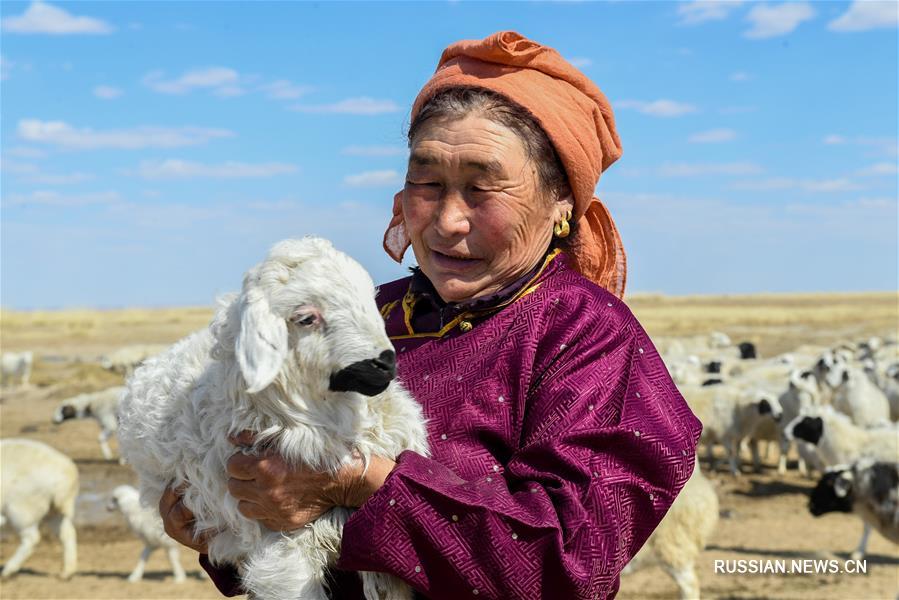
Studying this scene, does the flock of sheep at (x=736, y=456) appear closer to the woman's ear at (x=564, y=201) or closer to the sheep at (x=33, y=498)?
the sheep at (x=33, y=498)

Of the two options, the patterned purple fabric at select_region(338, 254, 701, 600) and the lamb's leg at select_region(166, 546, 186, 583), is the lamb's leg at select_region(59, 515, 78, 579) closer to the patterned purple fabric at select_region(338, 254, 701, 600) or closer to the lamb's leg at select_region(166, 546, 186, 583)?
the lamb's leg at select_region(166, 546, 186, 583)

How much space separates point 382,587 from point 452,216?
999mm

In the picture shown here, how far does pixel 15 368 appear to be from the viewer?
29250mm

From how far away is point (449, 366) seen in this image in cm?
256

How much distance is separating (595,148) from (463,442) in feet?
3.11

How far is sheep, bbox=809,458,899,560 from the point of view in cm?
988

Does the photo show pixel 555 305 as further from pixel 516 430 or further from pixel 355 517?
pixel 355 517

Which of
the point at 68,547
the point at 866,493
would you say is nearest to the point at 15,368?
the point at 68,547

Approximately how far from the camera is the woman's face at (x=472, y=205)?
2561mm

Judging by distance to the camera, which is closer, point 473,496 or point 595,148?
point 473,496

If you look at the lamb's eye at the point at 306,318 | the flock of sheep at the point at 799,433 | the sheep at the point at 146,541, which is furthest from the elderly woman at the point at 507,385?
the sheep at the point at 146,541

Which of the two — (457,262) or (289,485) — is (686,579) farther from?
(289,485)

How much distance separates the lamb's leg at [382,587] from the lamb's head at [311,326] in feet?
1.59

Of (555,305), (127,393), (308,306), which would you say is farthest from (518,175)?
(127,393)
